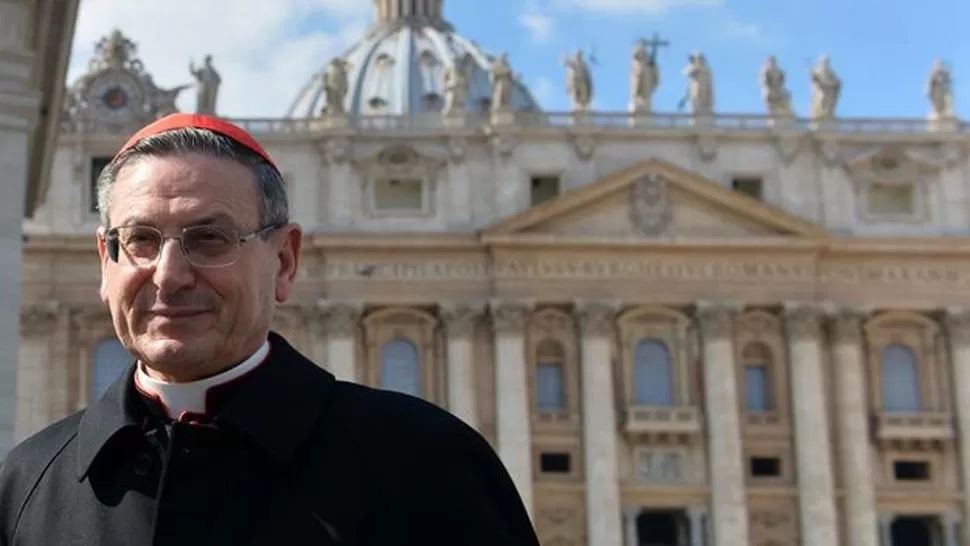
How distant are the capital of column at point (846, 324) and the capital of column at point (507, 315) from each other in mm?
8205

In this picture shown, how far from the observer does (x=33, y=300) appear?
4012 cm

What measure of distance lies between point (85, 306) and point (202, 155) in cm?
3845

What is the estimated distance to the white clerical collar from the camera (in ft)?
10.3

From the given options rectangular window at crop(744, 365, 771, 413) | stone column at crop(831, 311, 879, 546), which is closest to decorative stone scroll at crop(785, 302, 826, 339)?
stone column at crop(831, 311, 879, 546)

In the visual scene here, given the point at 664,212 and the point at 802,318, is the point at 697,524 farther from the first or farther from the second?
the point at 664,212

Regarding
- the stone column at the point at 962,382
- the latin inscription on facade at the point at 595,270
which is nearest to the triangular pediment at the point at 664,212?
the latin inscription on facade at the point at 595,270

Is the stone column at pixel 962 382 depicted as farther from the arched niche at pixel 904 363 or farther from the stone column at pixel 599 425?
the stone column at pixel 599 425

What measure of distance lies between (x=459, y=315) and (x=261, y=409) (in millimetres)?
37324

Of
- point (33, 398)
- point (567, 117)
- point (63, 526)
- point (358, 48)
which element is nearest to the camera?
point (63, 526)

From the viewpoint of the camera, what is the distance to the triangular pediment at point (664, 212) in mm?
40938

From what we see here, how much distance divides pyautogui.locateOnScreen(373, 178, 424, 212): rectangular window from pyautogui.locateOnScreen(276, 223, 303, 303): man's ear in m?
38.1

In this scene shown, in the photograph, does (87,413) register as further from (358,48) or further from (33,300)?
(358,48)

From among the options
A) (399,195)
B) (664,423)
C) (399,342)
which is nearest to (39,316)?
(399,342)

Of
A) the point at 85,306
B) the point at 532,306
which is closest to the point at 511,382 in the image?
the point at 532,306
